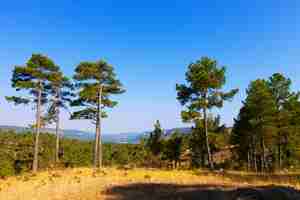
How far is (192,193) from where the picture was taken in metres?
9.12

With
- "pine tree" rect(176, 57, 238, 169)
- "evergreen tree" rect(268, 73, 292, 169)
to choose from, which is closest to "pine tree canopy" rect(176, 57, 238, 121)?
"pine tree" rect(176, 57, 238, 169)

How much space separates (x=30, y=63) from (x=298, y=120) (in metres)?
29.1

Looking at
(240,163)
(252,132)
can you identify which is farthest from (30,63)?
(240,163)

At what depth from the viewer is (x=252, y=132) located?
28.9 metres

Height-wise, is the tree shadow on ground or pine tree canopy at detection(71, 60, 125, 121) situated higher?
pine tree canopy at detection(71, 60, 125, 121)

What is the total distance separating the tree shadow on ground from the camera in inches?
287

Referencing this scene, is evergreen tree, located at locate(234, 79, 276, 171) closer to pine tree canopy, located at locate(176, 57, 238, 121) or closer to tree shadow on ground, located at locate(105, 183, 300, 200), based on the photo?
pine tree canopy, located at locate(176, 57, 238, 121)

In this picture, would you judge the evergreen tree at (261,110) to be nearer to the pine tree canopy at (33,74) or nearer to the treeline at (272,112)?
the treeline at (272,112)

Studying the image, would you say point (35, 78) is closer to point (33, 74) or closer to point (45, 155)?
point (33, 74)

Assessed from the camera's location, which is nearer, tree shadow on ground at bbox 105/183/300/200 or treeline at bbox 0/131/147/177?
tree shadow on ground at bbox 105/183/300/200

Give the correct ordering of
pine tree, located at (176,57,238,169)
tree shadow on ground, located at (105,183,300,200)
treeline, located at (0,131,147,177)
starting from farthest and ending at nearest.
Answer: treeline, located at (0,131,147,177) < pine tree, located at (176,57,238,169) < tree shadow on ground, located at (105,183,300,200)

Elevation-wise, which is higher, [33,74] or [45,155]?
[33,74]

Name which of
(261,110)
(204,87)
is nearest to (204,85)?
(204,87)

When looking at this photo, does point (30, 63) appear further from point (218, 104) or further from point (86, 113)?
point (218, 104)
